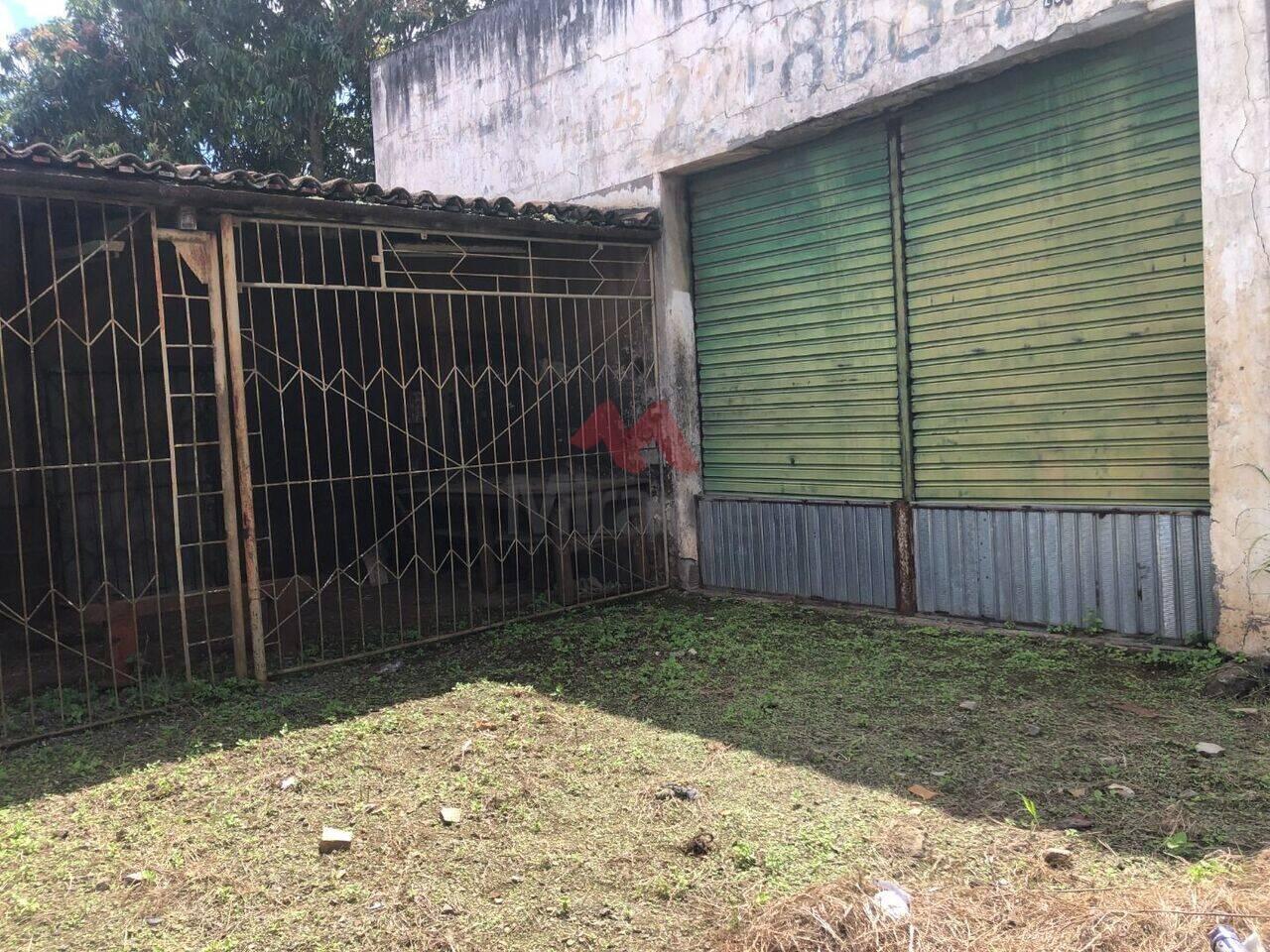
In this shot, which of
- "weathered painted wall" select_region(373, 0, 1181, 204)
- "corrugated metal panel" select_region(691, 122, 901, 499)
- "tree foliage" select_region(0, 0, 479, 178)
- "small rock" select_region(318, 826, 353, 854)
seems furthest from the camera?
"tree foliage" select_region(0, 0, 479, 178)

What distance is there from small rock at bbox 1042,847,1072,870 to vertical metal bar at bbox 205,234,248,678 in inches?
172

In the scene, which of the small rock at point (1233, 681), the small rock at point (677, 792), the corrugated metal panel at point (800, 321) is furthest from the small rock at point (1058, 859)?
the corrugated metal panel at point (800, 321)

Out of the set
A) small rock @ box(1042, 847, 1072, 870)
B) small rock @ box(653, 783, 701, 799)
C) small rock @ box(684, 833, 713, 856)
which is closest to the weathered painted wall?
small rock @ box(1042, 847, 1072, 870)

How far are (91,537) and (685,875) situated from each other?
20.4 ft

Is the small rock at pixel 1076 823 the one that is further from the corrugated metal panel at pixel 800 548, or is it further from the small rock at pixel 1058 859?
the corrugated metal panel at pixel 800 548

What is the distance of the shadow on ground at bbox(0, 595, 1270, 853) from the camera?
3.53 m

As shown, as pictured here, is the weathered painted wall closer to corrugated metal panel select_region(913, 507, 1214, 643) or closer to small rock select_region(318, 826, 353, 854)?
corrugated metal panel select_region(913, 507, 1214, 643)

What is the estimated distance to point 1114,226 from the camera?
5246mm

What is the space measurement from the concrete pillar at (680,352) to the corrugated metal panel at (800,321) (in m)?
0.08

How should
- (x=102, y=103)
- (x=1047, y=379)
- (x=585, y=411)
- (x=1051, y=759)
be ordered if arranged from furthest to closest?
(x=102, y=103) → (x=585, y=411) → (x=1047, y=379) → (x=1051, y=759)

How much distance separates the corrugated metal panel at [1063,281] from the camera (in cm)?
501

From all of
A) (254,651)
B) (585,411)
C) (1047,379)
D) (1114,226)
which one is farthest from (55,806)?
(1114,226)

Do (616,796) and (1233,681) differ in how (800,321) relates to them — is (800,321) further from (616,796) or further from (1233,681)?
(616,796)

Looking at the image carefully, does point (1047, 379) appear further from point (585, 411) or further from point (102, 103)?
point (102, 103)
